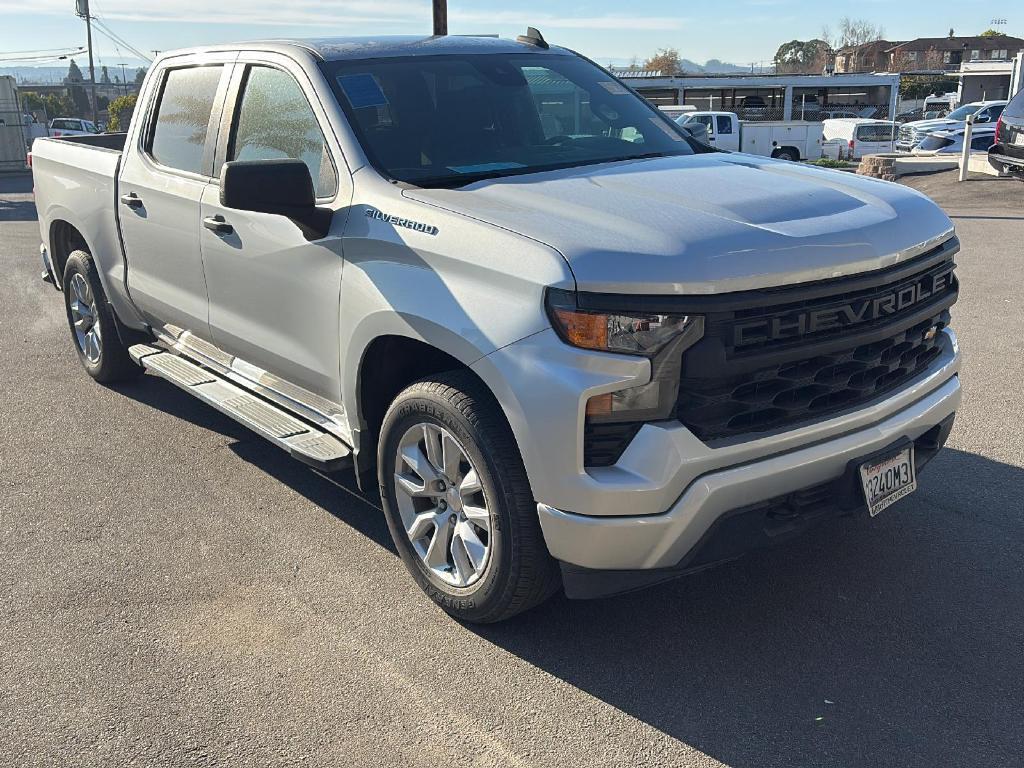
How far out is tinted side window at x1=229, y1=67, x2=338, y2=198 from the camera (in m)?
3.97

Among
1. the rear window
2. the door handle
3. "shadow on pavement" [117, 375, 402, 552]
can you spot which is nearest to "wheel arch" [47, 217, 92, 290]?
"shadow on pavement" [117, 375, 402, 552]

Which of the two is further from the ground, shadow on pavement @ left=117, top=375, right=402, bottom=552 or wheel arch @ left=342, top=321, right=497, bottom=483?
wheel arch @ left=342, top=321, right=497, bottom=483

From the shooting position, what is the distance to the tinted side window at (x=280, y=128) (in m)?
3.97

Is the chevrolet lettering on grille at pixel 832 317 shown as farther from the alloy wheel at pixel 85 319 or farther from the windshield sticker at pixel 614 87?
the alloy wheel at pixel 85 319

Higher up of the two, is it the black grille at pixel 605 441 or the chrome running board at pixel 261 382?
the black grille at pixel 605 441

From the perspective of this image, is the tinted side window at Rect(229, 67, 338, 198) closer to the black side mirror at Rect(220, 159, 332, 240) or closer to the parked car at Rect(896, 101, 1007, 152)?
the black side mirror at Rect(220, 159, 332, 240)

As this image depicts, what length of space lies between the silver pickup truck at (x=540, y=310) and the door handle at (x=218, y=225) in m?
0.02

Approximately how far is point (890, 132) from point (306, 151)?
3223cm

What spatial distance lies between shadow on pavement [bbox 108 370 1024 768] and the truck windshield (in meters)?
1.62

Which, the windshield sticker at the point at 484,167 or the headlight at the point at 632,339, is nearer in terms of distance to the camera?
the headlight at the point at 632,339

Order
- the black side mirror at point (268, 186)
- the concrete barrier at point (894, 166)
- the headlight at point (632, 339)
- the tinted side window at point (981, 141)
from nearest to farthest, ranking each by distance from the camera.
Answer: the headlight at point (632, 339)
the black side mirror at point (268, 186)
the concrete barrier at point (894, 166)
the tinted side window at point (981, 141)

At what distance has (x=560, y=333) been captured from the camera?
2.93 m

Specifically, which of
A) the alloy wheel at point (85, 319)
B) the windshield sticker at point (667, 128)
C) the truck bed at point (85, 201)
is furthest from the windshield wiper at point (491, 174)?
the alloy wheel at point (85, 319)

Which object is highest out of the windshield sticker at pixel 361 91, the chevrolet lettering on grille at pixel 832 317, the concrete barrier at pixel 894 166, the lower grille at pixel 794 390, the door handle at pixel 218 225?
the windshield sticker at pixel 361 91
